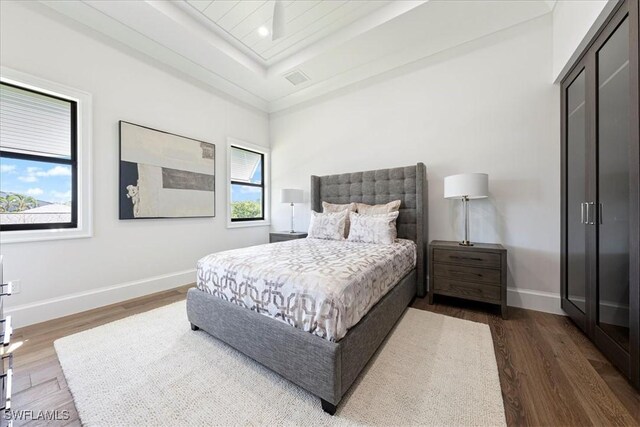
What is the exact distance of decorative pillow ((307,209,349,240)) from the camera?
3141 mm

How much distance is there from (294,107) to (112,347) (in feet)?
13.4

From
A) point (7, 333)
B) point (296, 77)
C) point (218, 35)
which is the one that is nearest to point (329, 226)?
point (296, 77)

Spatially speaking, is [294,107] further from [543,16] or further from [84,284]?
[84,284]

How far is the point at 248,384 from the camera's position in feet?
4.85

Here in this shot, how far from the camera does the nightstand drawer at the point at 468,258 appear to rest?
2.37 metres

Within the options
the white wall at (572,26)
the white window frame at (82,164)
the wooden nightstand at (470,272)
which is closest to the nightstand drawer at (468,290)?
the wooden nightstand at (470,272)

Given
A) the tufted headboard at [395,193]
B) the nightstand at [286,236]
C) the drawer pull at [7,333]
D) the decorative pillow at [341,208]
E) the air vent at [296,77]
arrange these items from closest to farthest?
the drawer pull at [7,333] < the tufted headboard at [395,193] < the decorative pillow at [341,208] < the air vent at [296,77] < the nightstand at [286,236]

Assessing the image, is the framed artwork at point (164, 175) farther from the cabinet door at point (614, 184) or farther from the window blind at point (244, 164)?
the cabinet door at point (614, 184)

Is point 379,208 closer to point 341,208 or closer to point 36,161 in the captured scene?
point 341,208

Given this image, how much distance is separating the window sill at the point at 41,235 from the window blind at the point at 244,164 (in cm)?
211

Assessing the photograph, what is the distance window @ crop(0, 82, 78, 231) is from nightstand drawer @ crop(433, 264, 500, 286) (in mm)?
3932

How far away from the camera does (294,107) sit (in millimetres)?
4445

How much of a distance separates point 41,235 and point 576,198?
499cm

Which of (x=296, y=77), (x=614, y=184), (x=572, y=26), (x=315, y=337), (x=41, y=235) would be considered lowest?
(x=315, y=337)
